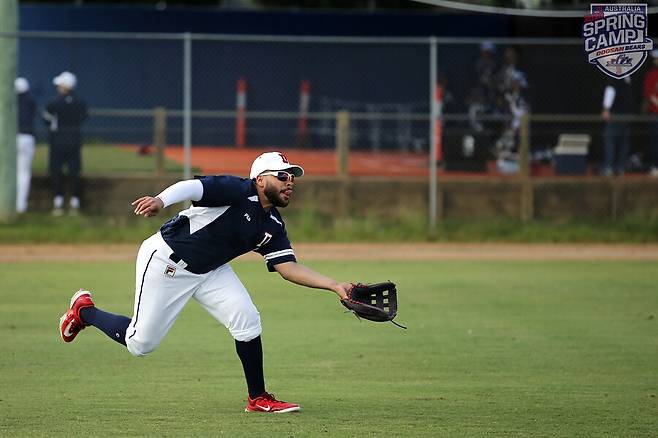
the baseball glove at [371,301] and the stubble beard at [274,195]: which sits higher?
the stubble beard at [274,195]

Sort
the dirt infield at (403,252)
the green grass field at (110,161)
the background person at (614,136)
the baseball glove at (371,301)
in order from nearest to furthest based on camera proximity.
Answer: the baseball glove at (371,301) < the dirt infield at (403,252) < the background person at (614,136) < the green grass field at (110,161)

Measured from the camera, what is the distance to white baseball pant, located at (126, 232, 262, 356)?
799cm

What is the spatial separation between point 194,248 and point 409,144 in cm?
1789

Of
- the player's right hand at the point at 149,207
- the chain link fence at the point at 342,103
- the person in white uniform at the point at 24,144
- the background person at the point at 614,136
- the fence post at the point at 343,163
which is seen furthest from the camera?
the chain link fence at the point at 342,103

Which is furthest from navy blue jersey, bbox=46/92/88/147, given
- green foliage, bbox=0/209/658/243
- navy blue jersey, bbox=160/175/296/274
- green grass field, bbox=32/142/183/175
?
navy blue jersey, bbox=160/175/296/274

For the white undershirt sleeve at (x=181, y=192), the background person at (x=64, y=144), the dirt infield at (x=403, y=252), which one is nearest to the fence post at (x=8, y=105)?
the background person at (x=64, y=144)

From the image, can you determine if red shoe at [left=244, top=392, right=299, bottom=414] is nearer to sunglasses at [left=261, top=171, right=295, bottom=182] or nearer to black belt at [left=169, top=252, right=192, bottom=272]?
black belt at [left=169, top=252, right=192, bottom=272]

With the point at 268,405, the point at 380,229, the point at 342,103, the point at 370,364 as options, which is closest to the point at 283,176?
the point at 268,405

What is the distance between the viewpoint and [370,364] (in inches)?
396

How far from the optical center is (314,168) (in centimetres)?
2355

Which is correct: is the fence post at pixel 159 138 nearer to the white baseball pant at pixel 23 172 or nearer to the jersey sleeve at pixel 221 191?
the white baseball pant at pixel 23 172

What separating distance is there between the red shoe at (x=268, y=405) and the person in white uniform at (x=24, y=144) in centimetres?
1139

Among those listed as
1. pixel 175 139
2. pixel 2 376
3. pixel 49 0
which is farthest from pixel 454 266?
pixel 49 0

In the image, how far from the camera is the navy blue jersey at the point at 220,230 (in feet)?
26.0
